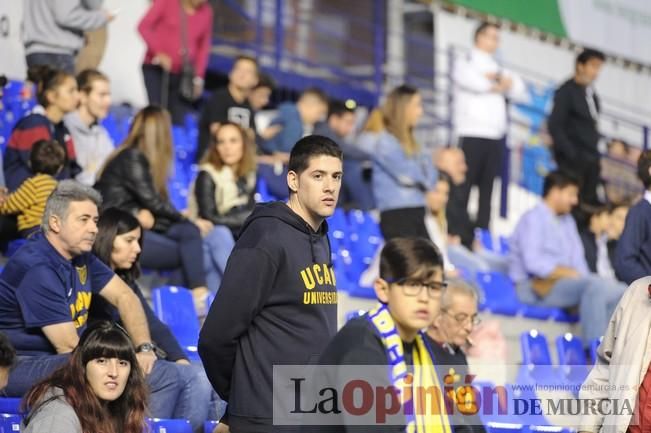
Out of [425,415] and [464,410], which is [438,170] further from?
[425,415]

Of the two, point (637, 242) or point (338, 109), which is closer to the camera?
point (637, 242)

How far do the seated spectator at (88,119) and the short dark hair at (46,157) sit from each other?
1178 millimetres

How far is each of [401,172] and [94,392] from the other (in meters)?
5.34

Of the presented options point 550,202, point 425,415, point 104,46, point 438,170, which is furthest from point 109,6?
point 425,415

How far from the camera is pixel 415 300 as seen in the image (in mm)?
3859

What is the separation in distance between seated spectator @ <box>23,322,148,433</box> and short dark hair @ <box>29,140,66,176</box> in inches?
97.2

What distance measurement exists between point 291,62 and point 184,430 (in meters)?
10.5

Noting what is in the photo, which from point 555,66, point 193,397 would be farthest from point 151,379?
point 555,66

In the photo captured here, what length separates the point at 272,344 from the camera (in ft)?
14.8

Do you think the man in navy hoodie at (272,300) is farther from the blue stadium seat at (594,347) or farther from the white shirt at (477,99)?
the white shirt at (477,99)

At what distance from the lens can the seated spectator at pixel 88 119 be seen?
8.95 m

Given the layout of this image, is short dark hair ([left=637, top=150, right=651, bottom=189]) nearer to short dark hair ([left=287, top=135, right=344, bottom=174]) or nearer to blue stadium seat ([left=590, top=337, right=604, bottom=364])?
short dark hair ([left=287, top=135, right=344, bottom=174])

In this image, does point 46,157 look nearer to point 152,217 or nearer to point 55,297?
point 152,217

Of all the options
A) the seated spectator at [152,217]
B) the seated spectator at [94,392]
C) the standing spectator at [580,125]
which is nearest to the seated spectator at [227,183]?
the seated spectator at [152,217]
